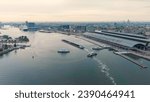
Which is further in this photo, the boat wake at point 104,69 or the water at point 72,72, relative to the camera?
the boat wake at point 104,69

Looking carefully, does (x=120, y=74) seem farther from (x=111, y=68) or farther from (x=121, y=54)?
(x=121, y=54)

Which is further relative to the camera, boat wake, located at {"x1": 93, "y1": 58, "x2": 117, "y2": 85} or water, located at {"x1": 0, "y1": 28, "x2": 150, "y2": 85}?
boat wake, located at {"x1": 93, "y1": 58, "x2": 117, "y2": 85}

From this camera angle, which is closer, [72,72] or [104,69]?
[72,72]

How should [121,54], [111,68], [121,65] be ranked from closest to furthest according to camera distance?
[111,68]
[121,65]
[121,54]

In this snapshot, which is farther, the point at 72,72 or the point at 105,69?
the point at 105,69

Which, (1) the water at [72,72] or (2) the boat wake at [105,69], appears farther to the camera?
(2) the boat wake at [105,69]

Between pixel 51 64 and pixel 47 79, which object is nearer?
pixel 47 79

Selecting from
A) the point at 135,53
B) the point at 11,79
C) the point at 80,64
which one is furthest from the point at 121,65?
the point at 11,79

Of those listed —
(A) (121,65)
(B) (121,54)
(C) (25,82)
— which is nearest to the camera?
(C) (25,82)

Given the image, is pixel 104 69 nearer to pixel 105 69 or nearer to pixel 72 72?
pixel 105 69

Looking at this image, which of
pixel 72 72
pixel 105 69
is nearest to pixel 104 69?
pixel 105 69

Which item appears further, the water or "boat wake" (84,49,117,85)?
"boat wake" (84,49,117,85)
